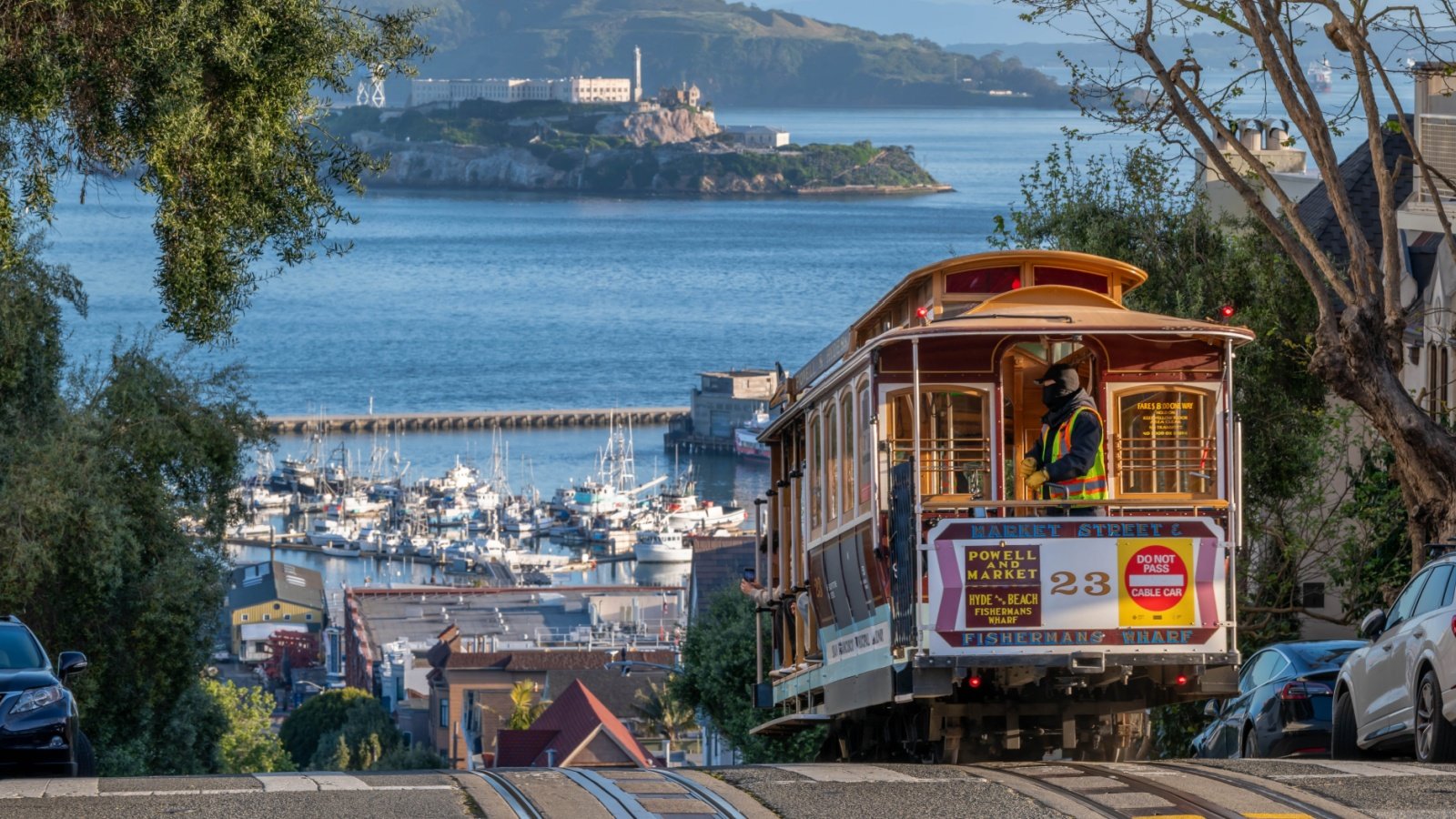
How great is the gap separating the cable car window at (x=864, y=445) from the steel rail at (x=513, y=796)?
3438 millimetres

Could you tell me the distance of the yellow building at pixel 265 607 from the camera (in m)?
104

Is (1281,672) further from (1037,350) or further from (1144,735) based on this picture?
(1037,350)

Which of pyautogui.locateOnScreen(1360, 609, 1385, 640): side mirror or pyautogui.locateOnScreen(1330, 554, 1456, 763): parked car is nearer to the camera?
pyautogui.locateOnScreen(1330, 554, 1456, 763): parked car

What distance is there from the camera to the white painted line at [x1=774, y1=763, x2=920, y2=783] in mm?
13422

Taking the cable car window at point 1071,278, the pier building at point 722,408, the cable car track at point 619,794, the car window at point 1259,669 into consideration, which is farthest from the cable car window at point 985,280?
the pier building at point 722,408

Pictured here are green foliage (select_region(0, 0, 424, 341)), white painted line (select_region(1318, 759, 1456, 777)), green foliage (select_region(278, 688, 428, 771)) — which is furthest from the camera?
green foliage (select_region(278, 688, 428, 771))

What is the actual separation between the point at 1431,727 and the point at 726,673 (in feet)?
97.2

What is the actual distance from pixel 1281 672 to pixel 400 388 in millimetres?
144642

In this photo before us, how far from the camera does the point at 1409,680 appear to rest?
14047 mm

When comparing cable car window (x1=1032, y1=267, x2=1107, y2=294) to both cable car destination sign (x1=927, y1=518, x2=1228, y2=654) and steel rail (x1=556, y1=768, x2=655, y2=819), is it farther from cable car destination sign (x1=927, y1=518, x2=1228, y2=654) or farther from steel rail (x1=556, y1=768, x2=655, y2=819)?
steel rail (x1=556, y1=768, x2=655, y2=819)

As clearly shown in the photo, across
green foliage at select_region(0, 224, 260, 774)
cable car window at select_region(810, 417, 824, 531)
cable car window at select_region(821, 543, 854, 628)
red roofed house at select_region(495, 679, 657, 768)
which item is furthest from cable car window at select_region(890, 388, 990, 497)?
red roofed house at select_region(495, 679, 657, 768)

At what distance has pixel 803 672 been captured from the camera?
1884 cm

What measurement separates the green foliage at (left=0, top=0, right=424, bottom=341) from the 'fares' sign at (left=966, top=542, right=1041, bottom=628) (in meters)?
5.70

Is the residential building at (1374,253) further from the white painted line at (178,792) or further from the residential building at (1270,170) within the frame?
the white painted line at (178,792)
